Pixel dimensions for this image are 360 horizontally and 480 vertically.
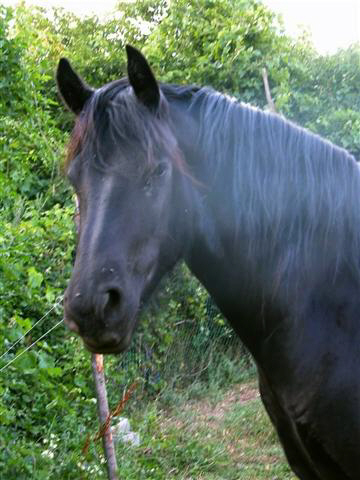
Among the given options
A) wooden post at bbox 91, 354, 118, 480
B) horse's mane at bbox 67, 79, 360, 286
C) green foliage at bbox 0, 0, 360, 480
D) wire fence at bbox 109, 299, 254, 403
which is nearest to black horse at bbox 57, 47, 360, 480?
horse's mane at bbox 67, 79, 360, 286

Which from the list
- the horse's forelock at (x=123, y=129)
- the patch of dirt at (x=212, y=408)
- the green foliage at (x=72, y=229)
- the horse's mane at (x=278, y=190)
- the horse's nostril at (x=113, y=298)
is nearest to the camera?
the horse's nostril at (x=113, y=298)

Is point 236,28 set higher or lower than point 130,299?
lower

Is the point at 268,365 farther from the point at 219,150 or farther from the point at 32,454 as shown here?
the point at 32,454

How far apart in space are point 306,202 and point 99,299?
95cm

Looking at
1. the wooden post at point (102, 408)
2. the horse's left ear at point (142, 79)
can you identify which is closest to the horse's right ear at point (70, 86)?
the horse's left ear at point (142, 79)

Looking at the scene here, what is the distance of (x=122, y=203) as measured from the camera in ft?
6.89

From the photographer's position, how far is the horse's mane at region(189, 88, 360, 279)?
2.43 metres

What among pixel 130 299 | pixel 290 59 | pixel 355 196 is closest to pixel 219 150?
pixel 355 196

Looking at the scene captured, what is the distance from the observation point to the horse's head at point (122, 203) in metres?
2.00

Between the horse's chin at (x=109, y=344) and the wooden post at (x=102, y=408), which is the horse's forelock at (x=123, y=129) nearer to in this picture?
the horse's chin at (x=109, y=344)

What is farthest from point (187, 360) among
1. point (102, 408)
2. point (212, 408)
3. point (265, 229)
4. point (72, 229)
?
point (265, 229)

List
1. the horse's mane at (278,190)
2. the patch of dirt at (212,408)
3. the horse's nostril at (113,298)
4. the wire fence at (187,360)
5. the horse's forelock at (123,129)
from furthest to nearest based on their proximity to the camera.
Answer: the wire fence at (187,360), the patch of dirt at (212,408), the horse's mane at (278,190), the horse's forelock at (123,129), the horse's nostril at (113,298)

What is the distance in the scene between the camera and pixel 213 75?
863 cm

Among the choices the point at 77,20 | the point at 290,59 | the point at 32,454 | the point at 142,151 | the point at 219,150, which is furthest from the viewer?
the point at 77,20
